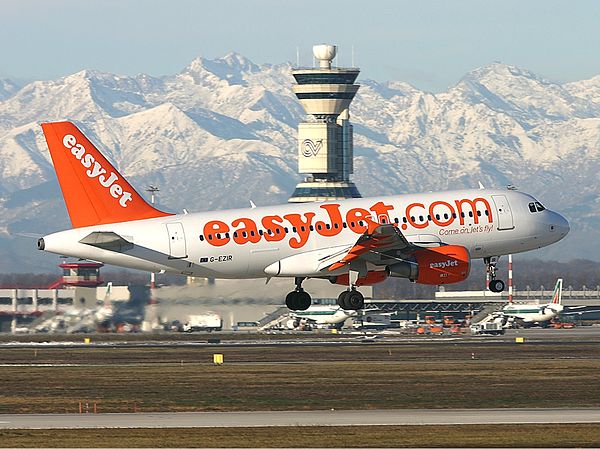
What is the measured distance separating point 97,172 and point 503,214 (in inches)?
953

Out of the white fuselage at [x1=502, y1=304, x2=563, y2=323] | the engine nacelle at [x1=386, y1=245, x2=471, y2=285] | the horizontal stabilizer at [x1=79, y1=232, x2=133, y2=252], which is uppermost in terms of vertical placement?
the horizontal stabilizer at [x1=79, y1=232, x2=133, y2=252]

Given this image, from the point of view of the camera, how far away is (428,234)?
89750 millimetres

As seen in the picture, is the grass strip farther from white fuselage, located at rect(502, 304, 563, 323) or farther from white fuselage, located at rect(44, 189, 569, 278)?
white fuselage, located at rect(502, 304, 563, 323)

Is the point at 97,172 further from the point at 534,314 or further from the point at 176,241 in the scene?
the point at 534,314

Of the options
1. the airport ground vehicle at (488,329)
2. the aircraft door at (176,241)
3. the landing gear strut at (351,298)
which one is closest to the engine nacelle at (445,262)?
the landing gear strut at (351,298)

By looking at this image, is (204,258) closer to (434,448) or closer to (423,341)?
(434,448)

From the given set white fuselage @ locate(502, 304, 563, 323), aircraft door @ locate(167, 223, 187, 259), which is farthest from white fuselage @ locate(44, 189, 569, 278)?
white fuselage @ locate(502, 304, 563, 323)

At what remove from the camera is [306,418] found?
68.4 m

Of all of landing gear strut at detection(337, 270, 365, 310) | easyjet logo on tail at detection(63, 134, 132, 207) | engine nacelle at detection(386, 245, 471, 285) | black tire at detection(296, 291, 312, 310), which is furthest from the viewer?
black tire at detection(296, 291, 312, 310)

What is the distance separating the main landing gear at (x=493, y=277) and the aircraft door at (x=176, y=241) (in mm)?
18751

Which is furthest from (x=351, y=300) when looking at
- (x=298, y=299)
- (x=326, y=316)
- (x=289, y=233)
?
(x=326, y=316)

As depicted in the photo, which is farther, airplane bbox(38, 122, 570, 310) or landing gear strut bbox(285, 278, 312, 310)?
landing gear strut bbox(285, 278, 312, 310)

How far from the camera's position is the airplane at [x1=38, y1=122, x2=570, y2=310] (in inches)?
3406

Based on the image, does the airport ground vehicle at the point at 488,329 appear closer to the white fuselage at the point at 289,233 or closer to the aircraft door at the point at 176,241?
the white fuselage at the point at 289,233
